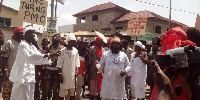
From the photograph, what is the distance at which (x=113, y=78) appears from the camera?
4809 mm

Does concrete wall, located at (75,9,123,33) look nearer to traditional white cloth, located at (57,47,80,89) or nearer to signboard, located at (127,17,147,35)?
signboard, located at (127,17,147,35)

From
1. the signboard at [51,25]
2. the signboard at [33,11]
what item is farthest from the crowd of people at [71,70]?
the signboard at [51,25]

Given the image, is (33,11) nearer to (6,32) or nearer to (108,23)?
(6,32)

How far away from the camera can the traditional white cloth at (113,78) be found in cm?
480

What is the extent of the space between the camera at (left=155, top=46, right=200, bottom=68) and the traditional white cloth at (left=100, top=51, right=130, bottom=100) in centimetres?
293

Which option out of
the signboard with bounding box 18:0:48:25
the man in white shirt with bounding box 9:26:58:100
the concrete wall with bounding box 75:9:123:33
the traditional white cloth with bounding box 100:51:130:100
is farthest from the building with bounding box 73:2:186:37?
the man in white shirt with bounding box 9:26:58:100

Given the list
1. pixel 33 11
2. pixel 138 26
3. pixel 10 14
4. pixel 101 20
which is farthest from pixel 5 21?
pixel 138 26

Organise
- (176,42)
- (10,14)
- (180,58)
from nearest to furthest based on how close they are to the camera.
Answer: (180,58) → (176,42) → (10,14)

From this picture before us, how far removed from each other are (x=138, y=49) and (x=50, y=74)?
2514 mm

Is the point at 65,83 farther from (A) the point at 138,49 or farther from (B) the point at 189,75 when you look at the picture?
(B) the point at 189,75

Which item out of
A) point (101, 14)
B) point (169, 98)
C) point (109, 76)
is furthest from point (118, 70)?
point (101, 14)

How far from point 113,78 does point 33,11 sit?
4.14 m

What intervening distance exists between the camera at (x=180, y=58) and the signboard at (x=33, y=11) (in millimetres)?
6152

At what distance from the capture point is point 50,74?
5941 mm
